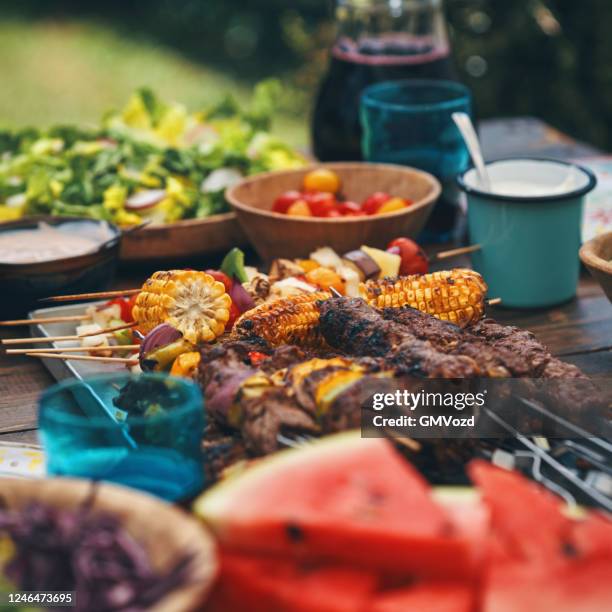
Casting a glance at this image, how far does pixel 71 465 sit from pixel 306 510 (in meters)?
0.48

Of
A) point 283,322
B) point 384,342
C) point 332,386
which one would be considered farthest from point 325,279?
point 332,386

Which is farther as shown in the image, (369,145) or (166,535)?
(369,145)

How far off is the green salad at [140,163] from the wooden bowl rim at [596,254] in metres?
1.28

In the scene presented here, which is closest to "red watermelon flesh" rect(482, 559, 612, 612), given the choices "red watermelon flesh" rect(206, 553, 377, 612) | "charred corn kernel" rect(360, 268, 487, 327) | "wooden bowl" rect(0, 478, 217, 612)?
"red watermelon flesh" rect(206, 553, 377, 612)

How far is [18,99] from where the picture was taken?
9234mm

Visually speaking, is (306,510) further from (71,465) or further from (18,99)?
(18,99)

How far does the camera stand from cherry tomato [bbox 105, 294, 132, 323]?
2547mm

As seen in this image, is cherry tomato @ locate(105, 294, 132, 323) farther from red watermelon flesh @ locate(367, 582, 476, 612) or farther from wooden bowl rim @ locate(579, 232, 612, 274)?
red watermelon flesh @ locate(367, 582, 476, 612)

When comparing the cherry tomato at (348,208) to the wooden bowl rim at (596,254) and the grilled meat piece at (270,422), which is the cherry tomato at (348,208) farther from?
the grilled meat piece at (270,422)

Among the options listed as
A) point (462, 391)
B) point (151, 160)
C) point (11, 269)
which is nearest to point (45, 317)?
point (11, 269)

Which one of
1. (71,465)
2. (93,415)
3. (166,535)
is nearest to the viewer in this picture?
(166,535)

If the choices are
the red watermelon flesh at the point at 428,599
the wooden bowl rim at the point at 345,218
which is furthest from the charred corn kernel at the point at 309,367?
the wooden bowl rim at the point at 345,218

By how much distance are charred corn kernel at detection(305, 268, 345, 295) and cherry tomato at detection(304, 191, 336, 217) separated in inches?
14.6

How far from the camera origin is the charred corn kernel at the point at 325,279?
8.35 feet
